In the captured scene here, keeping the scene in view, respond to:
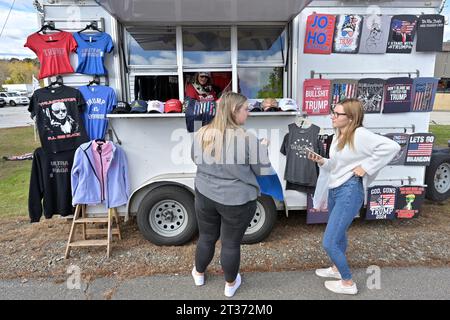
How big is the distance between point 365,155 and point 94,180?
293 cm

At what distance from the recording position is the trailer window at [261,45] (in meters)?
4.17

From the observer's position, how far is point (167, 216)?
404cm

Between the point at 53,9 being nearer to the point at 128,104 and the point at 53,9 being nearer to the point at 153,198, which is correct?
the point at 128,104

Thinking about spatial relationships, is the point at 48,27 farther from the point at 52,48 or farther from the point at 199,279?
the point at 199,279

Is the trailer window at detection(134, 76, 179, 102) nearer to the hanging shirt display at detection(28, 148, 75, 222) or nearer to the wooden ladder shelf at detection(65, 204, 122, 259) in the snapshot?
the hanging shirt display at detection(28, 148, 75, 222)

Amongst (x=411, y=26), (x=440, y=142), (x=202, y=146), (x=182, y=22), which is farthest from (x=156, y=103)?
(x=440, y=142)

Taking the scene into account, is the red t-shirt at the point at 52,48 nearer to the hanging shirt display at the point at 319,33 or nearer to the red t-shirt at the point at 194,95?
the red t-shirt at the point at 194,95

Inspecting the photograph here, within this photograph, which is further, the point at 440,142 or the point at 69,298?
the point at 440,142

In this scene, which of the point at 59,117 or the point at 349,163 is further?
the point at 59,117

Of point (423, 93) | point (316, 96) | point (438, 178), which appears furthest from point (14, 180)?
point (438, 178)

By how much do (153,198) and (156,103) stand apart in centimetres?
112

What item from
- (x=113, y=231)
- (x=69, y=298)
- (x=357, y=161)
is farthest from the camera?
(x=113, y=231)

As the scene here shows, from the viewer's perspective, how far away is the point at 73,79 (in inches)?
155

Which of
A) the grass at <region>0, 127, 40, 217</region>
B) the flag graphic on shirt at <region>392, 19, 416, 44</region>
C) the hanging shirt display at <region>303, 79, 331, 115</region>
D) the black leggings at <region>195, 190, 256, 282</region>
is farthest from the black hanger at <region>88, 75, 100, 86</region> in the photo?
the flag graphic on shirt at <region>392, 19, 416, 44</region>
